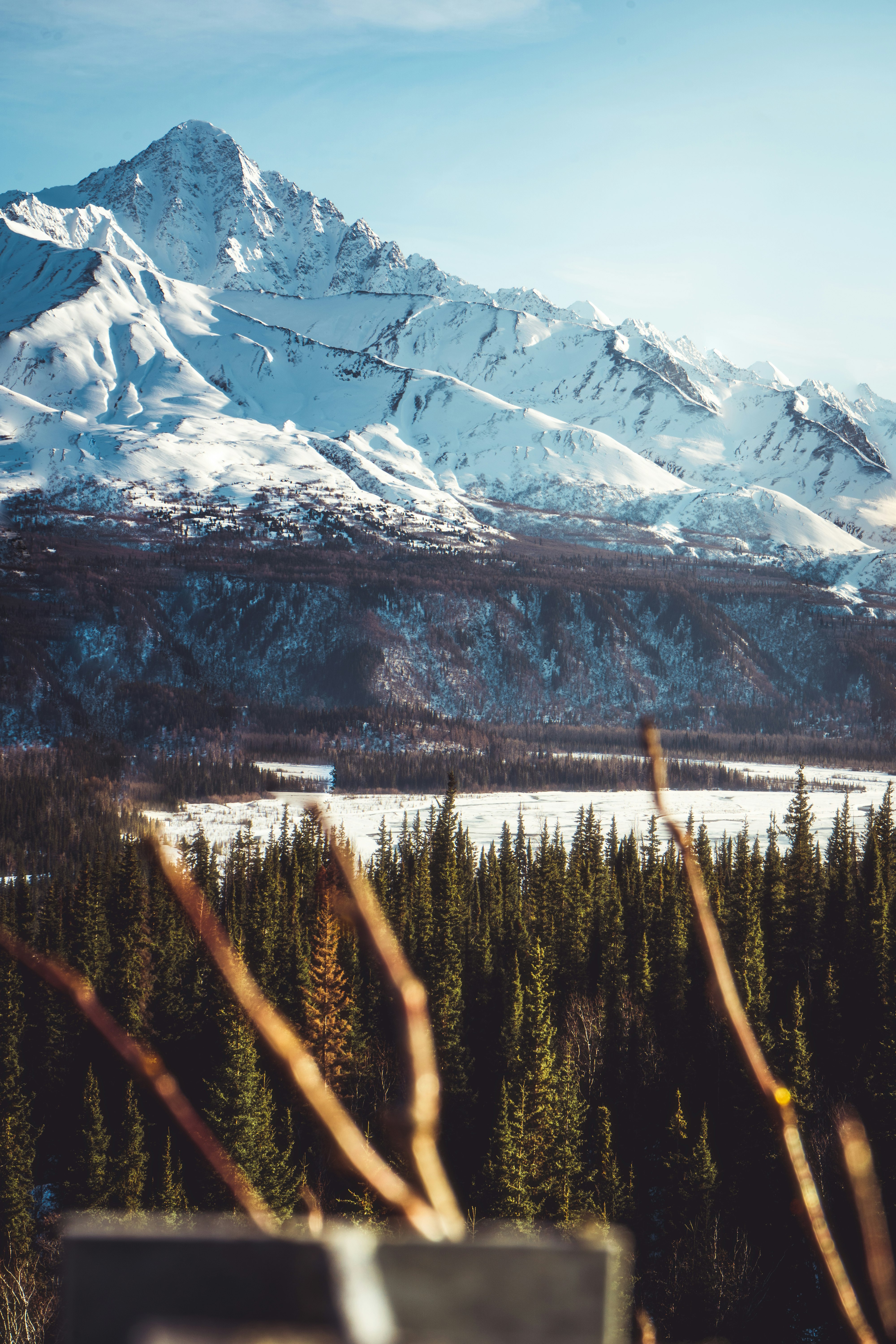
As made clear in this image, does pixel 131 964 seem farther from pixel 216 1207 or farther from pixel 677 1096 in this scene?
pixel 677 1096

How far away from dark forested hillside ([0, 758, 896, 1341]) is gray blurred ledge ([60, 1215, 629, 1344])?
33.6 metres

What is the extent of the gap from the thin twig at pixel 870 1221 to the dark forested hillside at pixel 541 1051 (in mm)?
32273

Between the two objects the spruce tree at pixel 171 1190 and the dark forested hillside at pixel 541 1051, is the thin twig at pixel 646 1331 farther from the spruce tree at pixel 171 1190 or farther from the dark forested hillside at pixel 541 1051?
the spruce tree at pixel 171 1190

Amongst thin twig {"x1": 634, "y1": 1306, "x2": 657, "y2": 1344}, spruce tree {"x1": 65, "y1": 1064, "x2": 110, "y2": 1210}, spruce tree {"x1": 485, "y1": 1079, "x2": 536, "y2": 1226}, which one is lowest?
spruce tree {"x1": 65, "y1": 1064, "x2": 110, "y2": 1210}

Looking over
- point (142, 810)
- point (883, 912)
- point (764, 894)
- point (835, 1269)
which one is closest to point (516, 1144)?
point (883, 912)

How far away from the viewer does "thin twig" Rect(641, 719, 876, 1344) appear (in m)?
2.13

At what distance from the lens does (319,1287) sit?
1445 mm

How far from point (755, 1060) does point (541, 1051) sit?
147 ft

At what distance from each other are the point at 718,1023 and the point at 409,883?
101 ft

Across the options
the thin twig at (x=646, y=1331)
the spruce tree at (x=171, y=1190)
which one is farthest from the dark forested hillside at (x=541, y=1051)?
the thin twig at (x=646, y=1331)

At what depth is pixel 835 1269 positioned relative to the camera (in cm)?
241

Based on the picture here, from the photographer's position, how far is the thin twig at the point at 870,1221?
2279 millimetres

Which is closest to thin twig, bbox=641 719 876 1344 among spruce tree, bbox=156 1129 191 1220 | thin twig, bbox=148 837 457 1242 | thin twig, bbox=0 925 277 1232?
thin twig, bbox=148 837 457 1242

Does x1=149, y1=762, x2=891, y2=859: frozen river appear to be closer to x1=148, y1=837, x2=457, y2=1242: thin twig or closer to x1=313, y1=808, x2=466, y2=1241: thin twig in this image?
x1=148, y1=837, x2=457, y2=1242: thin twig
